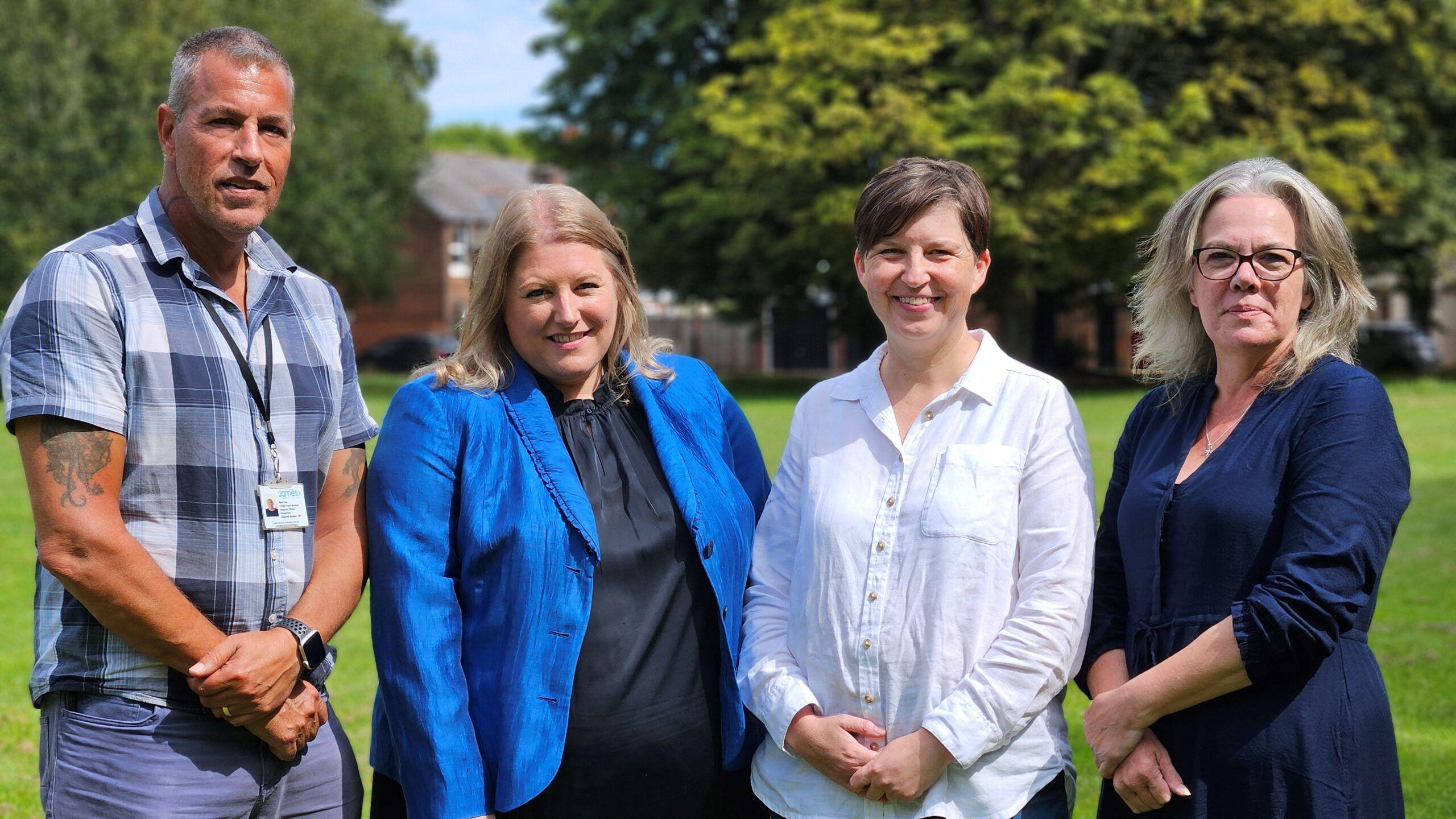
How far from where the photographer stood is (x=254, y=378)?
297 centimetres

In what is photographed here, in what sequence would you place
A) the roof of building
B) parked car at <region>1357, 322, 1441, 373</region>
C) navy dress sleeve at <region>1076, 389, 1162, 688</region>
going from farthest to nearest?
the roof of building → parked car at <region>1357, 322, 1441, 373</region> → navy dress sleeve at <region>1076, 389, 1162, 688</region>

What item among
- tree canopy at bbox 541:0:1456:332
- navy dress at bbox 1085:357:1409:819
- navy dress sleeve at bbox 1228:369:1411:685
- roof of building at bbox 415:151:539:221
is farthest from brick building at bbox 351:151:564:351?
navy dress sleeve at bbox 1228:369:1411:685

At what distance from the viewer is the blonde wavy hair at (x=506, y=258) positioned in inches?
121

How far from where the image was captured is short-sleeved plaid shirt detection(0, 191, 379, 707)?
268 cm

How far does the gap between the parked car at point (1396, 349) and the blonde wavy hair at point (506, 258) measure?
33.3 meters

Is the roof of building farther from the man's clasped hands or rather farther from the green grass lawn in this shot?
the man's clasped hands

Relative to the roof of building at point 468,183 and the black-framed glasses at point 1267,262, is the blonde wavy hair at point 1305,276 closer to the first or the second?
the black-framed glasses at point 1267,262

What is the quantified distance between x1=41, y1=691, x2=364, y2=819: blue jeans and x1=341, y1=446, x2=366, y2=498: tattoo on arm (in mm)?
631

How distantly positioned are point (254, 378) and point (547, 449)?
0.71 m

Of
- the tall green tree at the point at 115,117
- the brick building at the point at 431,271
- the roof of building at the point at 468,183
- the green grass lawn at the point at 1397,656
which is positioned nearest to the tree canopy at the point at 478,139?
the roof of building at the point at 468,183

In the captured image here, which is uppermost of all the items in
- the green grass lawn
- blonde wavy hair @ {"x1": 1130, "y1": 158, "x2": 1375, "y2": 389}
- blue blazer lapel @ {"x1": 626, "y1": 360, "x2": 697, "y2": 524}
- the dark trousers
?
blonde wavy hair @ {"x1": 1130, "y1": 158, "x2": 1375, "y2": 389}

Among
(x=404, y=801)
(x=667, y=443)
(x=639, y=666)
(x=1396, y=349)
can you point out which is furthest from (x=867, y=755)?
(x=1396, y=349)

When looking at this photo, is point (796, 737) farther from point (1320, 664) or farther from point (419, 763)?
point (1320, 664)

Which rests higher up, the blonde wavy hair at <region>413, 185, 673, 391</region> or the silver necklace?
the blonde wavy hair at <region>413, 185, 673, 391</region>
